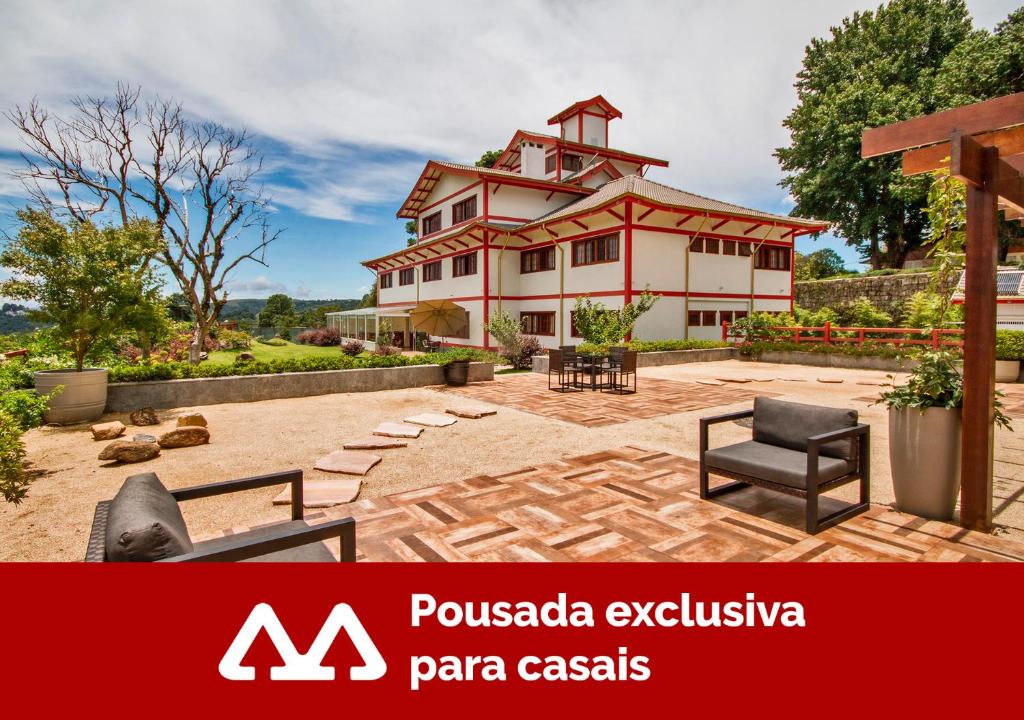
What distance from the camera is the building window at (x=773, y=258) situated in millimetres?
24484

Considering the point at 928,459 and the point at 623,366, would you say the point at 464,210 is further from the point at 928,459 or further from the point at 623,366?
the point at 928,459

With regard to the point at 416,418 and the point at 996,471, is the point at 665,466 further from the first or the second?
the point at 416,418

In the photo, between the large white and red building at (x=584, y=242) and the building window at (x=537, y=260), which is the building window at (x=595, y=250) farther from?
the building window at (x=537, y=260)

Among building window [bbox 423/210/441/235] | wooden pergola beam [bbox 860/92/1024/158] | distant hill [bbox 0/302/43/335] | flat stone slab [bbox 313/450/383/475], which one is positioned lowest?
flat stone slab [bbox 313/450/383/475]

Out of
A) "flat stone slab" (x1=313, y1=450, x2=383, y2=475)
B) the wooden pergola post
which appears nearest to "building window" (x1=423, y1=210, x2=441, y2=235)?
"flat stone slab" (x1=313, y1=450, x2=383, y2=475)

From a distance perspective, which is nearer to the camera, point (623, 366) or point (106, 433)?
point (106, 433)

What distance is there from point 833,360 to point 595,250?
9.73 metres

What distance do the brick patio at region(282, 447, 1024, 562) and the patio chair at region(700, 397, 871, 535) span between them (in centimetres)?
21

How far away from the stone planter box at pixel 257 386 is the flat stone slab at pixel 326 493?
6118 mm

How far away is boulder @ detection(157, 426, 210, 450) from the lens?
6.75m

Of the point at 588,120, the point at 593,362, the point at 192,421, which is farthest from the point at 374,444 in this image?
the point at 588,120

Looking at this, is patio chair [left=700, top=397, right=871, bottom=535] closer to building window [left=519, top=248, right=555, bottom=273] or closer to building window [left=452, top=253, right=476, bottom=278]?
building window [left=519, top=248, right=555, bottom=273]

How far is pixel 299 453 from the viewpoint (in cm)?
648
